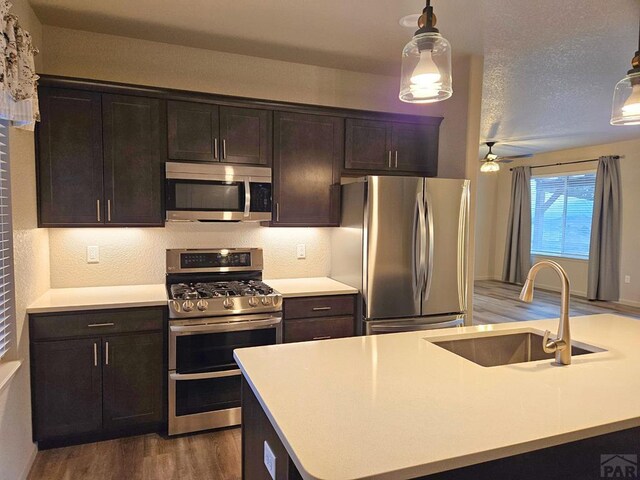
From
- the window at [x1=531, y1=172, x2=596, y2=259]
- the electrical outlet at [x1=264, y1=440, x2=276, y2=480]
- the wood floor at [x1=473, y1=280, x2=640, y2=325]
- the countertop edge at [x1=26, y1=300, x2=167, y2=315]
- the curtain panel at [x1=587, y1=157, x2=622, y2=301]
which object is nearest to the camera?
the electrical outlet at [x1=264, y1=440, x2=276, y2=480]

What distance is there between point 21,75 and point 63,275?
64.5 inches

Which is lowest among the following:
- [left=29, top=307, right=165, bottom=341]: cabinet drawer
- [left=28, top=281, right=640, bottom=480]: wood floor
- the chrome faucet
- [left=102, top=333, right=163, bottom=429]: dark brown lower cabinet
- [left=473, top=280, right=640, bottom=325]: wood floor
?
[left=28, top=281, right=640, bottom=480]: wood floor

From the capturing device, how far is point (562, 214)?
7.89m

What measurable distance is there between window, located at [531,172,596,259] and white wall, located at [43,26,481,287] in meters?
4.98

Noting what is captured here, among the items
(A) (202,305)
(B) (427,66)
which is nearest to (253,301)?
(A) (202,305)

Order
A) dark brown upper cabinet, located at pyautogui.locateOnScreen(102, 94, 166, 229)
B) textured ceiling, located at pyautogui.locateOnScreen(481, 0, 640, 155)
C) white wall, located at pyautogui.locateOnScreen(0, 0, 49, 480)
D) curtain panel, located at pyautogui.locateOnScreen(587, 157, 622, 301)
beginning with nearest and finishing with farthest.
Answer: white wall, located at pyautogui.locateOnScreen(0, 0, 49, 480)
textured ceiling, located at pyautogui.locateOnScreen(481, 0, 640, 155)
dark brown upper cabinet, located at pyautogui.locateOnScreen(102, 94, 166, 229)
curtain panel, located at pyautogui.locateOnScreen(587, 157, 622, 301)

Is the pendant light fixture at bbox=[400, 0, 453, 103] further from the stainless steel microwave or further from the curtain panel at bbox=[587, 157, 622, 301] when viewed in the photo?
the curtain panel at bbox=[587, 157, 622, 301]

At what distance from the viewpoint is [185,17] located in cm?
267

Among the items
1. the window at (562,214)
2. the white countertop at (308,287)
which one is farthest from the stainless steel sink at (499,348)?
the window at (562,214)

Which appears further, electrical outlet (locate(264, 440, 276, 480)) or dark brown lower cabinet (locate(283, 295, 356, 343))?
dark brown lower cabinet (locate(283, 295, 356, 343))

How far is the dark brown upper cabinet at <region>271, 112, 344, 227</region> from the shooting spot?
3.21 meters

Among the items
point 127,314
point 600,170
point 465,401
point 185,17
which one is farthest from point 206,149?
point 600,170

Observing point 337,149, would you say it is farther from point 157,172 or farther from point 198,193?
point 157,172

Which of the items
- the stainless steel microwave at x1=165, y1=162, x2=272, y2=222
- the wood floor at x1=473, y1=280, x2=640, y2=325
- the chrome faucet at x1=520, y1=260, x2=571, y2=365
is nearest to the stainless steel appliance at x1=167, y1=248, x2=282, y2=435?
the stainless steel microwave at x1=165, y1=162, x2=272, y2=222
